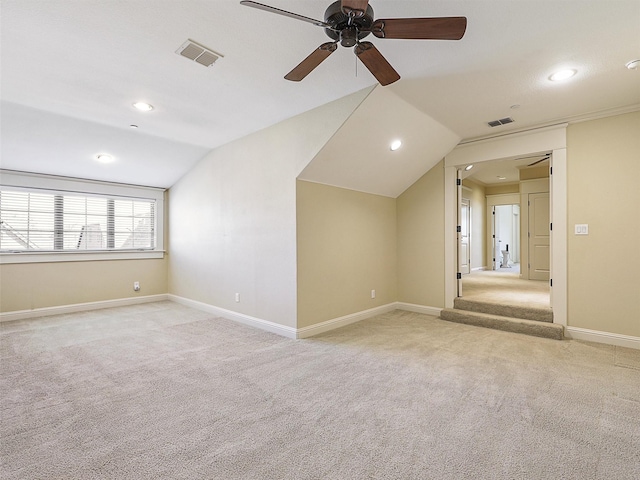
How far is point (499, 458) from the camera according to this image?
1.80 meters

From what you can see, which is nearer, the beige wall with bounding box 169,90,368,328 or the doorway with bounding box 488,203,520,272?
the beige wall with bounding box 169,90,368,328

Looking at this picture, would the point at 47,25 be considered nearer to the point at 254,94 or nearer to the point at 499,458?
the point at 254,94

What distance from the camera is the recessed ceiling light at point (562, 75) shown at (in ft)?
9.58

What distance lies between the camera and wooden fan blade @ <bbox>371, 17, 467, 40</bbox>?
1.75 metres

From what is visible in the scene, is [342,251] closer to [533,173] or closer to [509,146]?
[509,146]

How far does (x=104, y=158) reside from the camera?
5.05 metres

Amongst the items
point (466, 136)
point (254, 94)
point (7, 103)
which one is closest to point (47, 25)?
point (254, 94)

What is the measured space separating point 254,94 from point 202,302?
359cm

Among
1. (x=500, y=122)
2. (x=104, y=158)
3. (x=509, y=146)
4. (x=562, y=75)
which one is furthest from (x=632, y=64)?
(x=104, y=158)

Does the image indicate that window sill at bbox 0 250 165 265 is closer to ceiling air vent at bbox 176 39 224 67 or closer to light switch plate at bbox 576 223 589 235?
ceiling air vent at bbox 176 39 224 67

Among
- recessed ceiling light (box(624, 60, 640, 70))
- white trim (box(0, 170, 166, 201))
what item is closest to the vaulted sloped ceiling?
recessed ceiling light (box(624, 60, 640, 70))

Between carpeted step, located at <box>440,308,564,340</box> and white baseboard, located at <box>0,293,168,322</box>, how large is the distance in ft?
17.3

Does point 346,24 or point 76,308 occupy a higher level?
point 346,24

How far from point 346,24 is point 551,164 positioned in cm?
364
